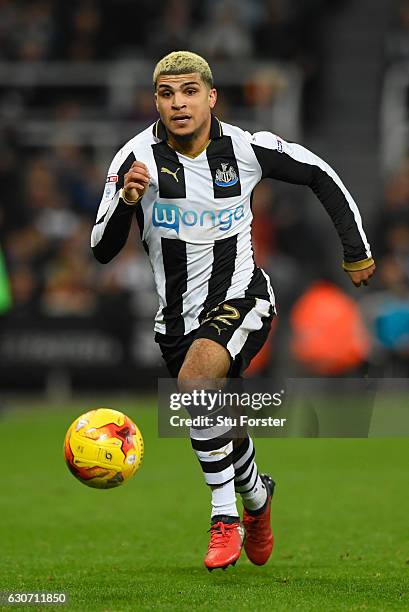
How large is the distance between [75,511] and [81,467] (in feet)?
9.50

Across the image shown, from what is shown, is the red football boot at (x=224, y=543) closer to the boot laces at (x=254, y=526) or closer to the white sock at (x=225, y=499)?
the white sock at (x=225, y=499)

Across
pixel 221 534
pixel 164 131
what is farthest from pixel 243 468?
pixel 164 131

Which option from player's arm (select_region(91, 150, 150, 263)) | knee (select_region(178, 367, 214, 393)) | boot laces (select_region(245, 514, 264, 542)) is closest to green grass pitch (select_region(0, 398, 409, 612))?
boot laces (select_region(245, 514, 264, 542))

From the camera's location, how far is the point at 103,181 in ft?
63.3

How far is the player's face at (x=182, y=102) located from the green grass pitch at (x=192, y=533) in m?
2.22

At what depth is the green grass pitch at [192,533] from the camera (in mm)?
6066

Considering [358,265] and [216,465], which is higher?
[358,265]

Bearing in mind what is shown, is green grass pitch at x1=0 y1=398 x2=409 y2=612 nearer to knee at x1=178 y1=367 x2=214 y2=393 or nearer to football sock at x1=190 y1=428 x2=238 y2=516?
football sock at x1=190 y1=428 x2=238 y2=516

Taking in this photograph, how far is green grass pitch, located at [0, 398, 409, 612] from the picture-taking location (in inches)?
239

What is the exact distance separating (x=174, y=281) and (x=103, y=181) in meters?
12.7

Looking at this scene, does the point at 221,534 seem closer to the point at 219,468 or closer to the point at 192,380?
the point at 219,468

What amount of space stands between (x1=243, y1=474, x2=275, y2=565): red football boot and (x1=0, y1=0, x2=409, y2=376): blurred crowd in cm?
979

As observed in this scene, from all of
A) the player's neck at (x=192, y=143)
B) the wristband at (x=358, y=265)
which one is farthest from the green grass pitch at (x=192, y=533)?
the player's neck at (x=192, y=143)

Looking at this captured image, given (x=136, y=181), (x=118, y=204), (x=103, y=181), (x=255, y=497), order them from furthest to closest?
1. (x=103, y=181)
2. (x=255, y=497)
3. (x=118, y=204)
4. (x=136, y=181)
